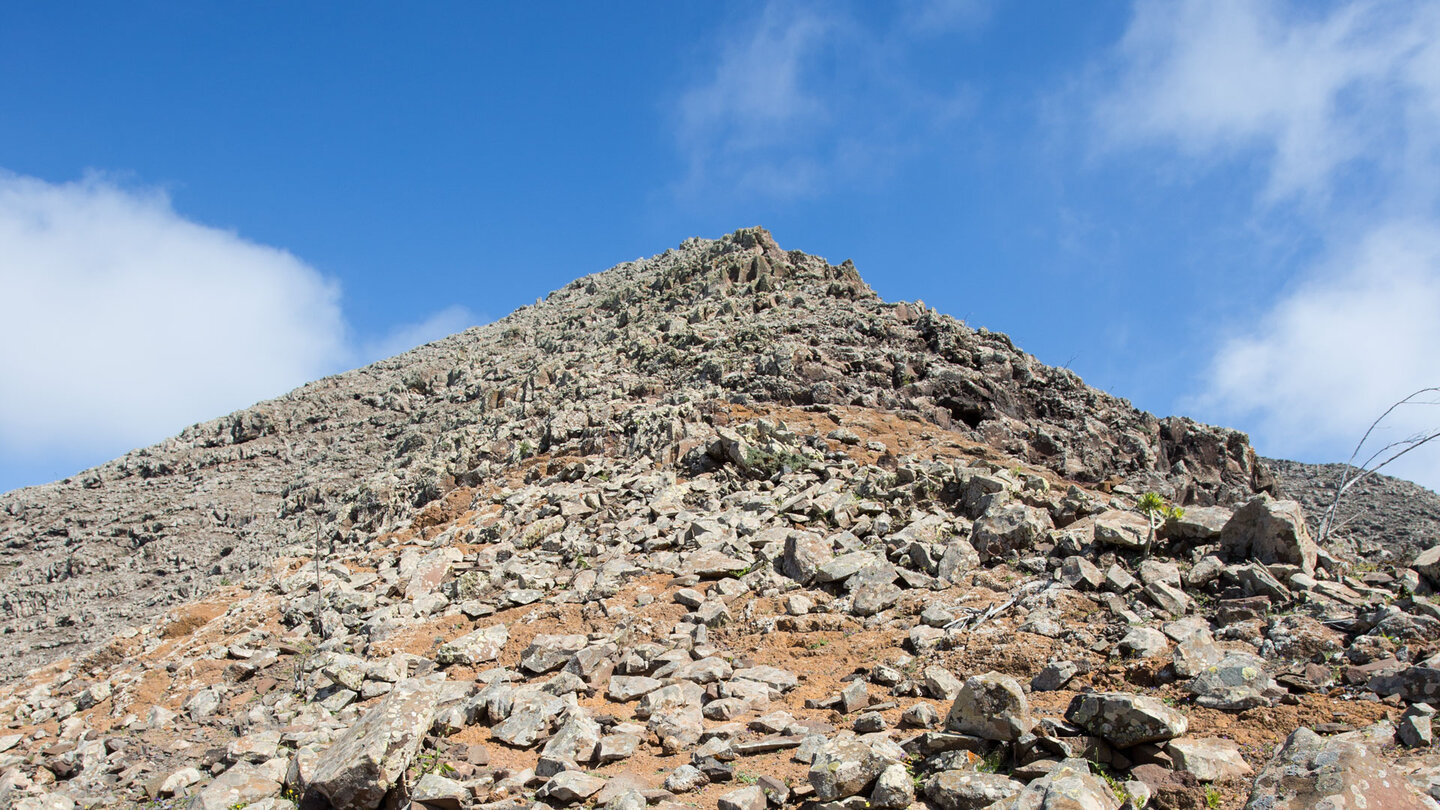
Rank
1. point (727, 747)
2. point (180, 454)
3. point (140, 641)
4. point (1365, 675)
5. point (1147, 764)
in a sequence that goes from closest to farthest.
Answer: point (1147, 764) < point (1365, 675) < point (727, 747) < point (140, 641) < point (180, 454)

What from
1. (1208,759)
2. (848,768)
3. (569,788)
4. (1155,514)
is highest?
(1155,514)

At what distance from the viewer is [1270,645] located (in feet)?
24.5

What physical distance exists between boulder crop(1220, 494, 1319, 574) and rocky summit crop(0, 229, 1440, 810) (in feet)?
0.12

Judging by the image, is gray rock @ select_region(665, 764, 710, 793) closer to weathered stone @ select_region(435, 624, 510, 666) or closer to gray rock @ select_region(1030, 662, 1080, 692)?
gray rock @ select_region(1030, 662, 1080, 692)

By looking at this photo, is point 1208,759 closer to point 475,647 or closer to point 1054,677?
point 1054,677

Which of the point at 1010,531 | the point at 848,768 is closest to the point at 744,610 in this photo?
the point at 1010,531

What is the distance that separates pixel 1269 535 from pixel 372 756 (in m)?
9.34

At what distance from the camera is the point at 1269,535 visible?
9242mm

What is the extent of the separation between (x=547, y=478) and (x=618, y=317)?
43.8 feet

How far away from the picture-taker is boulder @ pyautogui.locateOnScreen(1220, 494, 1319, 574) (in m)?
9.09

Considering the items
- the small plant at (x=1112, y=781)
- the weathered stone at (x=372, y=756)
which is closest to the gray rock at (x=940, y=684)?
the small plant at (x=1112, y=781)

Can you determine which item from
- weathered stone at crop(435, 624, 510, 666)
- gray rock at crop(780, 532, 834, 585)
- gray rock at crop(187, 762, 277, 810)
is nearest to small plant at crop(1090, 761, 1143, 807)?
gray rock at crop(780, 532, 834, 585)

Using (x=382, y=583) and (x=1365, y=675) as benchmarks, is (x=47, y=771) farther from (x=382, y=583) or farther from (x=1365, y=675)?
(x=1365, y=675)

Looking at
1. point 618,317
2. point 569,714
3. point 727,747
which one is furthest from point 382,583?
point 618,317
